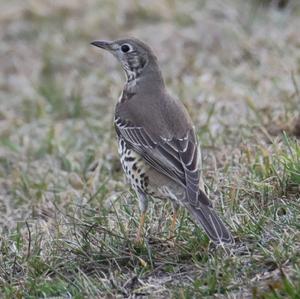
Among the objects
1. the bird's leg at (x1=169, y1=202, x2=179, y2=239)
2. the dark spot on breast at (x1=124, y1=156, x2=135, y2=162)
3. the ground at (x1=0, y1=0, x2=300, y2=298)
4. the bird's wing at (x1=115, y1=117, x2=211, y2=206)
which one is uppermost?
the bird's wing at (x1=115, y1=117, x2=211, y2=206)

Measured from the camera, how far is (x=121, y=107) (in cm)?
691

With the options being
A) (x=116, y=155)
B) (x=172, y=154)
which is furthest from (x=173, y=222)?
(x=116, y=155)

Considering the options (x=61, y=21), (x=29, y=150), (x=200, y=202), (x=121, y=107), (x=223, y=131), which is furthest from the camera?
(x=61, y=21)

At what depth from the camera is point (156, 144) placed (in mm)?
6355

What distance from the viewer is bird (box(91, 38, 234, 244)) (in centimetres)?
588

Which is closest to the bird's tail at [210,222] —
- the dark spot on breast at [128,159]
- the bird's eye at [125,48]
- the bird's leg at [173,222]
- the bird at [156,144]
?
the bird at [156,144]

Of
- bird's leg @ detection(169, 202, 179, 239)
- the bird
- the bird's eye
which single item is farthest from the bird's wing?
the bird's eye

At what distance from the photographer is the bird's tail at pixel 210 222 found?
18.1 ft

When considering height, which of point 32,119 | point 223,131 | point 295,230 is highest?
point 295,230

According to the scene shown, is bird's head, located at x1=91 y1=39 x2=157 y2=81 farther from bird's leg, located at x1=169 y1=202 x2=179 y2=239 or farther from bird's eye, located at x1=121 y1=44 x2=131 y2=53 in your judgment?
bird's leg, located at x1=169 y1=202 x2=179 y2=239

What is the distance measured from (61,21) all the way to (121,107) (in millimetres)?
6431

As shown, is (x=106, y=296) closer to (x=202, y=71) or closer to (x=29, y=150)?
(x=29, y=150)

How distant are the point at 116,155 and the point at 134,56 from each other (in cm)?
179

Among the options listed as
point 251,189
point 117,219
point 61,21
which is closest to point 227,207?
point 251,189
